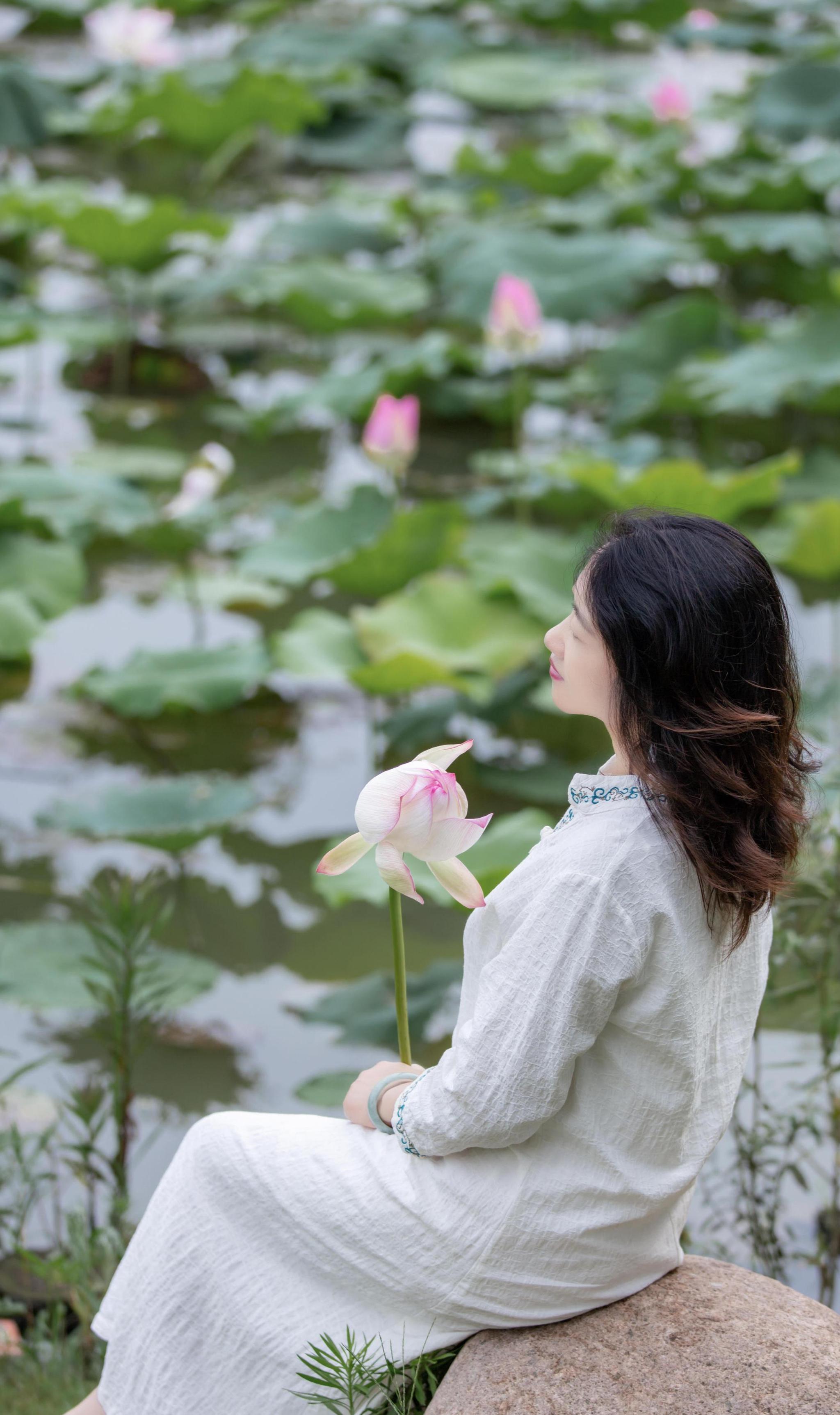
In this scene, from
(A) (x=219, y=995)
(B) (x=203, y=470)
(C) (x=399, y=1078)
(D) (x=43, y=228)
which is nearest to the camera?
(C) (x=399, y=1078)

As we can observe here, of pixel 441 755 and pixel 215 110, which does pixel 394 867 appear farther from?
pixel 215 110

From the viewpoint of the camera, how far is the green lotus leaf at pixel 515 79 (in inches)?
239

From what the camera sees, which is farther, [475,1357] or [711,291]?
[711,291]

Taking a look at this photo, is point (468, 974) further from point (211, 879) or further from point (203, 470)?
point (203, 470)

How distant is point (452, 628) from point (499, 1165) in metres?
1.83

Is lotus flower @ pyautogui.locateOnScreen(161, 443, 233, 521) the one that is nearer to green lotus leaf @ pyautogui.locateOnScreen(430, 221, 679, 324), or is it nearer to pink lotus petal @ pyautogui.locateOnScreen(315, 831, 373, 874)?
green lotus leaf @ pyautogui.locateOnScreen(430, 221, 679, 324)

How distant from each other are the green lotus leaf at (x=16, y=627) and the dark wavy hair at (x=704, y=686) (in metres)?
2.04

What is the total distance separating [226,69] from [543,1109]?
628 centimetres

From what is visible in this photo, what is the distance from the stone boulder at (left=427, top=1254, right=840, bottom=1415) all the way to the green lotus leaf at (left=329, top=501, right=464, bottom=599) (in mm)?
1886

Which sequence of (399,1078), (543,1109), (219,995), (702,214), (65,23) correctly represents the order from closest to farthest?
(543,1109) < (399,1078) < (219,995) < (702,214) < (65,23)

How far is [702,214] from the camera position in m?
5.41

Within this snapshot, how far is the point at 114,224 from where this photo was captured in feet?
13.9

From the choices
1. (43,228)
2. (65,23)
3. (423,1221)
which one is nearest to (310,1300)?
(423,1221)

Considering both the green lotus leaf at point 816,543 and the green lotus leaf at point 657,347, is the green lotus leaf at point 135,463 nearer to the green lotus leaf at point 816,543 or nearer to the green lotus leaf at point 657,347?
the green lotus leaf at point 657,347
